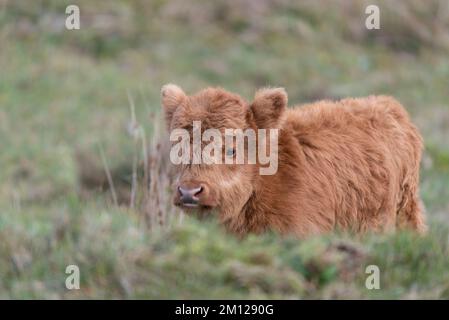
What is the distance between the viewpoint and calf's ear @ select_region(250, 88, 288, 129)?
7715mm

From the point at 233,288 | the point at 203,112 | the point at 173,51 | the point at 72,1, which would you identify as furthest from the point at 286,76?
the point at 233,288

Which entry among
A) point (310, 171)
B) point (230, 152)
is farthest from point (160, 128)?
point (230, 152)

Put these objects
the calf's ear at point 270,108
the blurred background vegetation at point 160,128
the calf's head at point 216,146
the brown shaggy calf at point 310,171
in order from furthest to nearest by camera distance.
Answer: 1. the calf's ear at point 270,108
2. the brown shaggy calf at point 310,171
3. the calf's head at point 216,146
4. the blurred background vegetation at point 160,128

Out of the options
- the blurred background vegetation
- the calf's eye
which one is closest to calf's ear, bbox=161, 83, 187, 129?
the calf's eye

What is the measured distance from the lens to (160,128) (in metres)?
13.1

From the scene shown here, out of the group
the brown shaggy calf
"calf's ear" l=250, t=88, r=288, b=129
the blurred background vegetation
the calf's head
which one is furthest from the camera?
"calf's ear" l=250, t=88, r=288, b=129

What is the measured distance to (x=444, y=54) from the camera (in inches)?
791

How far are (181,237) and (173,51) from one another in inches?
507

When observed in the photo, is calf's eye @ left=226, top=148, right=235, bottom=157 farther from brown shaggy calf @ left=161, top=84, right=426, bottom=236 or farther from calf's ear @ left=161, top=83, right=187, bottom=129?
calf's ear @ left=161, top=83, right=187, bottom=129

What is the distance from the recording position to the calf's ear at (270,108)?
25.3 feet

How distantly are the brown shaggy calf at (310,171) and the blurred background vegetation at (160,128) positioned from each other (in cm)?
28

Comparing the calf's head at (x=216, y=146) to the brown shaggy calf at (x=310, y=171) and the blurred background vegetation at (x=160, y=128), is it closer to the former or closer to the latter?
the brown shaggy calf at (x=310, y=171)

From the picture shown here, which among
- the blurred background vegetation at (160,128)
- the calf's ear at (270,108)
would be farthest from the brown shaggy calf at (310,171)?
the blurred background vegetation at (160,128)
